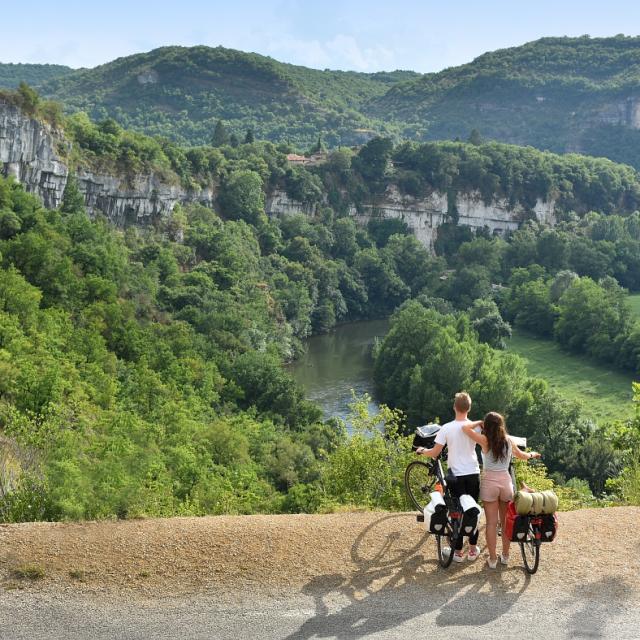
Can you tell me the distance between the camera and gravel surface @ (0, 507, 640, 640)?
9.30 m

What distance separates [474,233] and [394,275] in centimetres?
2668

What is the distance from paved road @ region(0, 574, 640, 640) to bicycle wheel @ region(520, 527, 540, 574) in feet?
1.64

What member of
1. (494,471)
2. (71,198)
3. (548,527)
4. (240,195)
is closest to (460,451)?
(494,471)

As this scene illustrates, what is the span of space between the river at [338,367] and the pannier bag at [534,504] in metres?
44.7

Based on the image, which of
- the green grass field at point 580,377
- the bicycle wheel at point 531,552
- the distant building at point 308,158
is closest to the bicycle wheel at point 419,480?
the bicycle wheel at point 531,552

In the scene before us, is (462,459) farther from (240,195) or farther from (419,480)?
(240,195)

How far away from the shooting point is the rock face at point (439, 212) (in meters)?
118

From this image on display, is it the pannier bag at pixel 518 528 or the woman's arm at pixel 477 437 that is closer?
the pannier bag at pixel 518 528

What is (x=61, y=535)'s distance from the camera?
11.2m

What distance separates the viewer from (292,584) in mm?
10234

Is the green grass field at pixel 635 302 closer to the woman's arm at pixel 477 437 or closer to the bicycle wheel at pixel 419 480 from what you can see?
the bicycle wheel at pixel 419 480

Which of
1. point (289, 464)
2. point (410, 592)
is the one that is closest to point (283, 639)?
point (410, 592)

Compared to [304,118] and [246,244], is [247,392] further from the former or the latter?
[304,118]

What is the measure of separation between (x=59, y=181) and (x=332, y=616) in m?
63.7
